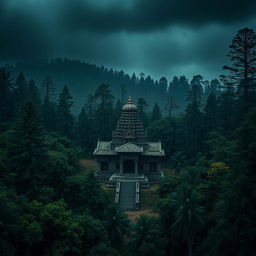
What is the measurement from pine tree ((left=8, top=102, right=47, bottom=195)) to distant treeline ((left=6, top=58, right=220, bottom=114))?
3922 inches

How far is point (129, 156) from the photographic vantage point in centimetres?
4559

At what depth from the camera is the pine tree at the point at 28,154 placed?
3022 cm

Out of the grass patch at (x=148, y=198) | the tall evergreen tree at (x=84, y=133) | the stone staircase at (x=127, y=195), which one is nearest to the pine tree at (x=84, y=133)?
the tall evergreen tree at (x=84, y=133)

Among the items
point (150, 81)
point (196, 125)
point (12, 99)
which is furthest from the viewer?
point (150, 81)

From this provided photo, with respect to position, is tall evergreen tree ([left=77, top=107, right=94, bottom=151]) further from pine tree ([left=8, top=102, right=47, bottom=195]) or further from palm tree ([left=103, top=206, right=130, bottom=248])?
palm tree ([left=103, top=206, right=130, bottom=248])

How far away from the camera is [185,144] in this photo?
5644 cm

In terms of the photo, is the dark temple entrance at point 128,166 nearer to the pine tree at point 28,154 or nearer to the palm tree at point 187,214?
the pine tree at point 28,154

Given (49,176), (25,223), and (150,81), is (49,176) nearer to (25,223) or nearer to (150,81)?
(25,223)

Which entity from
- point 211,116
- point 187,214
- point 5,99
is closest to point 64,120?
point 5,99

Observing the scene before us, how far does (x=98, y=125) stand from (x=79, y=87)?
88.3 m

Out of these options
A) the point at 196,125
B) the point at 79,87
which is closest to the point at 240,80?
the point at 196,125

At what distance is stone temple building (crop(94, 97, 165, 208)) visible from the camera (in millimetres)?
45188

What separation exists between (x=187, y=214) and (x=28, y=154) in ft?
51.1

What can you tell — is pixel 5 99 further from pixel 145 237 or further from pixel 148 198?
pixel 145 237
